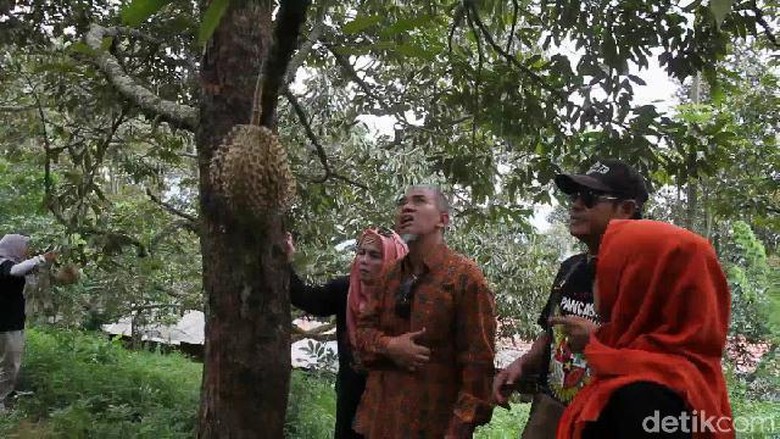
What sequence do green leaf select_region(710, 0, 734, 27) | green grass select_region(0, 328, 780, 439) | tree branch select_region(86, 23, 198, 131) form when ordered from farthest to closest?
1. green grass select_region(0, 328, 780, 439)
2. tree branch select_region(86, 23, 198, 131)
3. green leaf select_region(710, 0, 734, 27)

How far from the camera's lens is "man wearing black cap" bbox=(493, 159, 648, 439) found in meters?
2.24

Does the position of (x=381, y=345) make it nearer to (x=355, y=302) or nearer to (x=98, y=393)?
(x=355, y=302)

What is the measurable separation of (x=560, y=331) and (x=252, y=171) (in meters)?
1.06

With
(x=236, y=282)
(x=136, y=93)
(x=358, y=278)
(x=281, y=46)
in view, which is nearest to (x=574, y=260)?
(x=358, y=278)

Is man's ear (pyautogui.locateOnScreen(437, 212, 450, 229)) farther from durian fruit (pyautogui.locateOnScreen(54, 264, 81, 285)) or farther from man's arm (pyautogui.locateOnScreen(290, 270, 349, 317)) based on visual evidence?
durian fruit (pyautogui.locateOnScreen(54, 264, 81, 285))

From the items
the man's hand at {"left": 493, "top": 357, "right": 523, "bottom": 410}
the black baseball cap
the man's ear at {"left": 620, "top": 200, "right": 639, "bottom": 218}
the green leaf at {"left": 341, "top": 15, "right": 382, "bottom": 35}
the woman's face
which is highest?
the green leaf at {"left": 341, "top": 15, "right": 382, "bottom": 35}

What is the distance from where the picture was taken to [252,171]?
1991mm

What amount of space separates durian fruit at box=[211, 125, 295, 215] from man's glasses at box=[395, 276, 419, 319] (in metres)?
0.63

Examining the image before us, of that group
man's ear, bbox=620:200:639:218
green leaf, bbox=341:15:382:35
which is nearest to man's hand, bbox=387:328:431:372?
man's ear, bbox=620:200:639:218

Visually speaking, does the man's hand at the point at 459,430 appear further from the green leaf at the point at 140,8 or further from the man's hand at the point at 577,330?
the green leaf at the point at 140,8

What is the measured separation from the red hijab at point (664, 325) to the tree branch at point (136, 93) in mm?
1659

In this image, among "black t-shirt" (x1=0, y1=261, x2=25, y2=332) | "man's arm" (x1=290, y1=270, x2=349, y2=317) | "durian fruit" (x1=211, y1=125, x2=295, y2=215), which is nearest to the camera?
"durian fruit" (x1=211, y1=125, x2=295, y2=215)

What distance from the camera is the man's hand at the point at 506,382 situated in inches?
94.2

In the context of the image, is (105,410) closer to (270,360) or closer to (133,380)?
(133,380)
